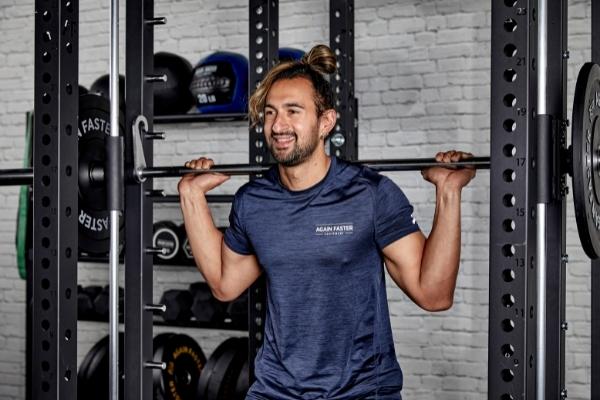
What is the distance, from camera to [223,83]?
3762mm

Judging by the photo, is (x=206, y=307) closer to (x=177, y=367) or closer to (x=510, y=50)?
(x=177, y=367)

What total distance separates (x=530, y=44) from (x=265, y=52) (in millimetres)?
1109

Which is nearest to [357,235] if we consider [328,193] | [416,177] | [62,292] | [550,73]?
[328,193]

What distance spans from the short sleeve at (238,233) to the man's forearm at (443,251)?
0.54 m

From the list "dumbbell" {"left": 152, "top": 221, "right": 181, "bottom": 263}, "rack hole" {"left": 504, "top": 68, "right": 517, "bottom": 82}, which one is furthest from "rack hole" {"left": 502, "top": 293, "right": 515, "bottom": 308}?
"dumbbell" {"left": 152, "top": 221, "right": 181, "bottom": 263}

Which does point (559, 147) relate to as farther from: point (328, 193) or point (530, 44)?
point (328, 193)

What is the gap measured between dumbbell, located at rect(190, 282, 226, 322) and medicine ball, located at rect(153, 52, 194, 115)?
959 millimetres

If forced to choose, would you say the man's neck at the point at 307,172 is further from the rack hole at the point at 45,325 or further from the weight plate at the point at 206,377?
the weight plate at the point at 206,377

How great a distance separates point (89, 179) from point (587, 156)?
142cm

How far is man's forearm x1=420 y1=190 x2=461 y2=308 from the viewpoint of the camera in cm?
194

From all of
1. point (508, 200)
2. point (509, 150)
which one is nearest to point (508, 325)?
point (508, 200)

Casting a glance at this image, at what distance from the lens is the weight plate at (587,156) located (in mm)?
1725

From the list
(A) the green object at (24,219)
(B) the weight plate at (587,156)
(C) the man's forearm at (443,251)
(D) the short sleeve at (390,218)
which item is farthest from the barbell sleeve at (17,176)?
(A) the green object at (24,219)

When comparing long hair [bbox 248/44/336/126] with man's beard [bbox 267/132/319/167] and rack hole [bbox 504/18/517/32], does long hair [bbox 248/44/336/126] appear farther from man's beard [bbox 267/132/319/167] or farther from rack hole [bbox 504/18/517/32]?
rack hole [bbox 504/18/517/32]
